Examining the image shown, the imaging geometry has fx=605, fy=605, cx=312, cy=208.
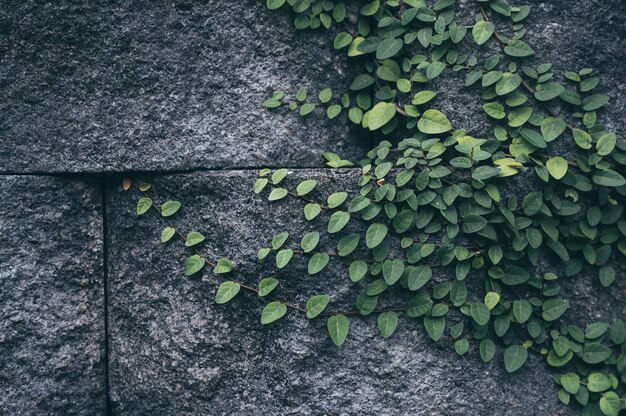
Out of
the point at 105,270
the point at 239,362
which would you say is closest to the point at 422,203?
the point at 239,362

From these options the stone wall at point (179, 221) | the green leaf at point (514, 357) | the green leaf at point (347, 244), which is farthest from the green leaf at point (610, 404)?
the green leaf at point (347, 244)

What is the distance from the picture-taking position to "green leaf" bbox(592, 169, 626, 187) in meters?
1.60

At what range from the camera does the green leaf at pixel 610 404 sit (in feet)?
5.26

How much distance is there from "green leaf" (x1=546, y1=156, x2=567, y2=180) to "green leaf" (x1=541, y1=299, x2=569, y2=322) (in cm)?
33

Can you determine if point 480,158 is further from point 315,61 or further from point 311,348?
point 311,348

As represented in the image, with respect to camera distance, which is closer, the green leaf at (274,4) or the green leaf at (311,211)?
the green leaf at (311,211)

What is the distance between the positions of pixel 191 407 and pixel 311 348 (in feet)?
1.16

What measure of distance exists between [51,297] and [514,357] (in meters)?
1.22

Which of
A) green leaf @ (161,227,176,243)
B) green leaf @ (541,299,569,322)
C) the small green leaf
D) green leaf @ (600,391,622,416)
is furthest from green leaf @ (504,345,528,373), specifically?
green leaf @ (161,227,176,243)

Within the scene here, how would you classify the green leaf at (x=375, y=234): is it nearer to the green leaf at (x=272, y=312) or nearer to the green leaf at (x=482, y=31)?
the green leaf at (x=272, y=312)

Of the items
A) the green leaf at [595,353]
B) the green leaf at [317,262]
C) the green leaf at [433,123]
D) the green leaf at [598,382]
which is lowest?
the green leaf at [598,382]

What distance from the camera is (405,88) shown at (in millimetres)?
1688

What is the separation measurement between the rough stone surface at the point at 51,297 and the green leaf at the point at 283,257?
1.70ft

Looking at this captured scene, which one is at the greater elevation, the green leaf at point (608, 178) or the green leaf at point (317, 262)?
the green leaf at point (608, 178)
